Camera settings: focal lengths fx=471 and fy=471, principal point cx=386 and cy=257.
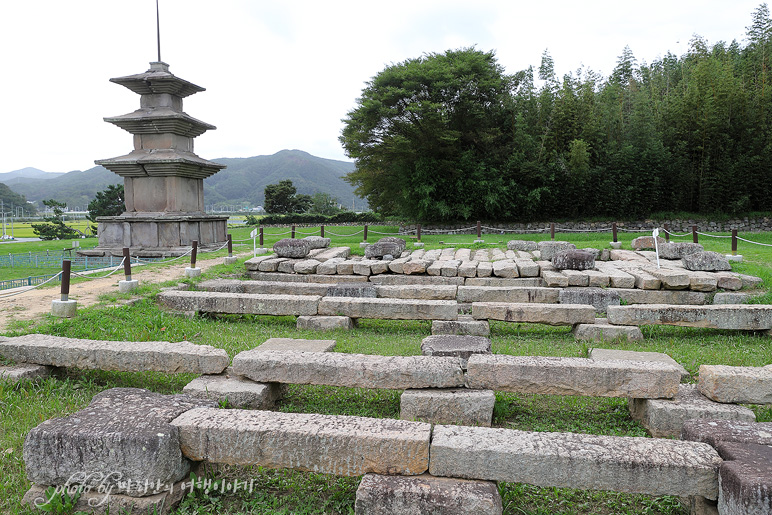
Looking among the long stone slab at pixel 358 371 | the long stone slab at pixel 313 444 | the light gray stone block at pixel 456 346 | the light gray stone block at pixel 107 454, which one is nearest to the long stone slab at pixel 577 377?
the long stone slab at pixel 358 371

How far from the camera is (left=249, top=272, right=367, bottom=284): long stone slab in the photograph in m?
9.93

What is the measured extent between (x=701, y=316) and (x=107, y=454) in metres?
7.21

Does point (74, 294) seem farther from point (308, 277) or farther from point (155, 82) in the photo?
point (155, 82)

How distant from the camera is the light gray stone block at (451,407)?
4059mm

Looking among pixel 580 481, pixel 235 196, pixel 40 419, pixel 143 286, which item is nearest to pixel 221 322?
pixel 143 286

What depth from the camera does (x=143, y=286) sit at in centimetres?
873

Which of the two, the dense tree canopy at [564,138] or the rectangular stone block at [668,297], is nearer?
the rectangular stone block at [668,297]

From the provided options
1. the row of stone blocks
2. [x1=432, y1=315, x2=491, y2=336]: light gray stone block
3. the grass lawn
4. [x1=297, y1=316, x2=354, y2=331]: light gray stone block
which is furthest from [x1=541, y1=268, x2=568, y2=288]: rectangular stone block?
the row of stone blocks

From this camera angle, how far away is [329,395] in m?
4.86

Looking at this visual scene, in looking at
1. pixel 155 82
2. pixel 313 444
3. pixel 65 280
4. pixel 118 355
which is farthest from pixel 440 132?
pixel 313 444

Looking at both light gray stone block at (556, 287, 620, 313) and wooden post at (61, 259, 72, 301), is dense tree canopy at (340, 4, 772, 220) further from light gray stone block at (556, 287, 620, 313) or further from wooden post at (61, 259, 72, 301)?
wooden post at (61, 259, 72, 301)

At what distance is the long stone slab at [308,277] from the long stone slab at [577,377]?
5.96 meters

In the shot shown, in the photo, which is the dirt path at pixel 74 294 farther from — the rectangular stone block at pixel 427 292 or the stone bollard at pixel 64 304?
the rectangular stone block at pixel 427 292

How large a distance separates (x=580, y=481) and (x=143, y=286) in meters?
8.21
